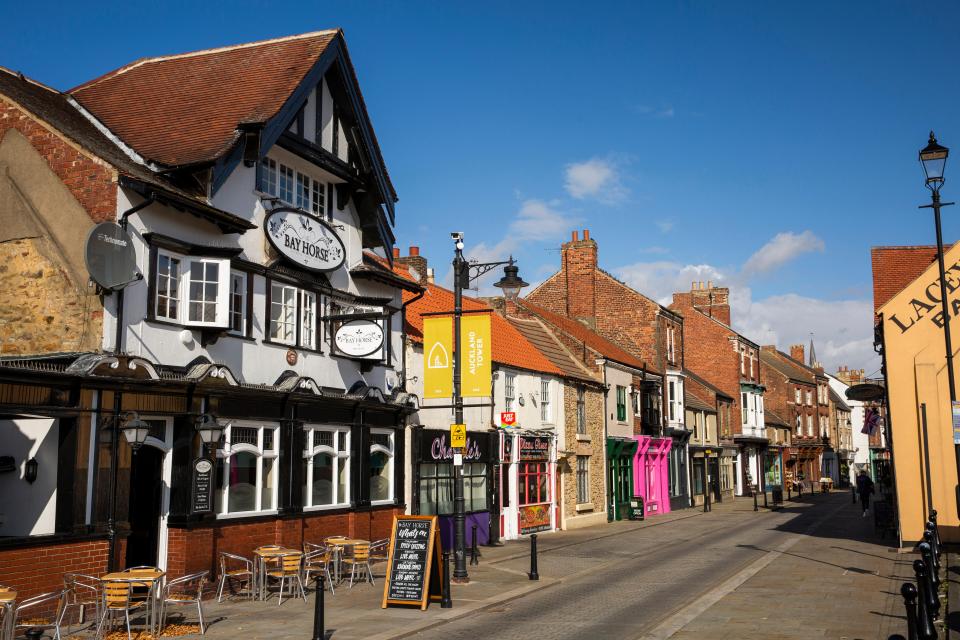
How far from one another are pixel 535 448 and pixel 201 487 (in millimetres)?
16105

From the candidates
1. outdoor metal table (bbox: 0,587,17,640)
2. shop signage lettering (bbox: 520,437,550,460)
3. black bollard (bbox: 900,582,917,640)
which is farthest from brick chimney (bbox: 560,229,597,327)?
black bollard (bbox: 900,582,917,640)

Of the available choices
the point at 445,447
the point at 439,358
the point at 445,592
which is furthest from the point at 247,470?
the point at 445,447

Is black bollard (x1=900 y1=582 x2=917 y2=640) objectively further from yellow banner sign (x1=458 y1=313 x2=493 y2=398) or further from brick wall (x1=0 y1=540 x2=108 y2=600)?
yellow banner sign (x1=458 y1=313 x2=493 y2=398)

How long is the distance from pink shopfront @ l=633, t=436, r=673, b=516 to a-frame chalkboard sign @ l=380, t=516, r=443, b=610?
1021 inches

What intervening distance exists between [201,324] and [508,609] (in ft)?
24.4

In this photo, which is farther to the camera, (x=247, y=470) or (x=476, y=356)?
(x=476, y=356)

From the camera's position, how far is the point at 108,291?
13930 mm

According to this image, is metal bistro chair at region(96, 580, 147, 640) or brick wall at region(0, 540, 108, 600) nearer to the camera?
metal bistro chair at region(96, 580, 147, 640)

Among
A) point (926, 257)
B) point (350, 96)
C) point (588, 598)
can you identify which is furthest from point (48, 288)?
point (926, 257)

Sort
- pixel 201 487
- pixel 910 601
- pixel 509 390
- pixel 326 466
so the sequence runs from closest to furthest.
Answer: pixel 910 601, pixel 201 487, pixel 326 466, pixel 509 390

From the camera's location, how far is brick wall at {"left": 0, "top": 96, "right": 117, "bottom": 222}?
47.4ft

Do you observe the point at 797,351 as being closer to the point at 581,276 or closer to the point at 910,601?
the point at 581,276

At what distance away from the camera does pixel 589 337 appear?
40.7m

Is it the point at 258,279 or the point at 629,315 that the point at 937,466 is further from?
the point at 629,315
